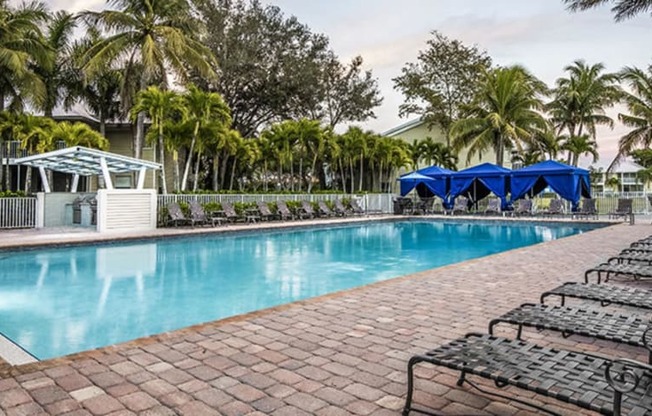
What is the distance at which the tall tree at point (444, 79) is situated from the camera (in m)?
31.9

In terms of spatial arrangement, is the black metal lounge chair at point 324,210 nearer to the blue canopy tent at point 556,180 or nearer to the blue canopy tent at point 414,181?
the blue canopy tent at point 414,181

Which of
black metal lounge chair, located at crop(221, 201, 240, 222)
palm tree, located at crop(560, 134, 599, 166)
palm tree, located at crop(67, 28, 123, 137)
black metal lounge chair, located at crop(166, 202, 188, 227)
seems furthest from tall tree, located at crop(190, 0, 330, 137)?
palm tree, located at crop(560, 134, 599, 166)

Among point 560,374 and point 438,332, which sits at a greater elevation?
point 560,374

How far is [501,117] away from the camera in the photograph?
2541 cm

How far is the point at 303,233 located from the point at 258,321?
12260 millimetres

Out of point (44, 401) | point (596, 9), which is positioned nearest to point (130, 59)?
point (596, 9)

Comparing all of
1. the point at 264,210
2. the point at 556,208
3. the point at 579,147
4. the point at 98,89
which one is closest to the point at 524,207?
the point at 556,208

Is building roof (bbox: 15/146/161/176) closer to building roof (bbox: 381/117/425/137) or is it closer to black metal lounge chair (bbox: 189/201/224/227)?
black metal lounge chair (bbox: 189/201/224/227)

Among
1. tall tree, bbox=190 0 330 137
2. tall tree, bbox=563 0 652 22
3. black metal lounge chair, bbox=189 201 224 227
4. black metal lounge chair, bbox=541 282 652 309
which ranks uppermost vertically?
tall tree, bbox=190 0 330 137

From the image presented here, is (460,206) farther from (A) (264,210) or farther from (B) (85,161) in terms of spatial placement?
(B) (85,161)

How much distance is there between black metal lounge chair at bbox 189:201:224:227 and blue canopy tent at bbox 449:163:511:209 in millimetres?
12577

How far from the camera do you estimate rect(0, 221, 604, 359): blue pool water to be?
223 inches

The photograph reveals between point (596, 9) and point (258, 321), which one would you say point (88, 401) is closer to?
point (258, 321)

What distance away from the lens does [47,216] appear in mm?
15641
